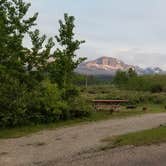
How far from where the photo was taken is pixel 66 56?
1050 inches

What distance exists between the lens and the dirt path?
44.2ft

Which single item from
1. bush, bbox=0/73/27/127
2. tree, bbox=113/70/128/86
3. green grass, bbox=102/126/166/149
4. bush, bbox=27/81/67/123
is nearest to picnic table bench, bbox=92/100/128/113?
bush, bbox=27/81/67/123

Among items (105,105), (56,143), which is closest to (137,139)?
(56,143)

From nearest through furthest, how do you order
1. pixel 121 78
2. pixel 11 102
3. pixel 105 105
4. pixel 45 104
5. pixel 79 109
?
pixel 11 102 → pixel 45 104 → pixel 79 109 → pixel 105 105 → pixel 121 78

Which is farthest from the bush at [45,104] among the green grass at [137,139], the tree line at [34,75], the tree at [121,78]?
the tree at [121,78]

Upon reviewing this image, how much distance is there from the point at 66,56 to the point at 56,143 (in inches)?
416

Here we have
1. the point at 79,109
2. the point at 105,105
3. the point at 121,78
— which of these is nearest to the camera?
the point at 79,109

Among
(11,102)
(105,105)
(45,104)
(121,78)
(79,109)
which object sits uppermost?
(121,78)

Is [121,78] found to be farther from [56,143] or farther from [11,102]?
[56,143]

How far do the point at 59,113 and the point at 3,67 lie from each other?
430 centimetres

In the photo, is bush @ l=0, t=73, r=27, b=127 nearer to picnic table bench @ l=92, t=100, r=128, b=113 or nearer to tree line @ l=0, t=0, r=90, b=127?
tree line @ l=0, t=0, r=90, b=127

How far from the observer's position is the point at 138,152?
47.5ft

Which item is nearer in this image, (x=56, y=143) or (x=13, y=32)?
(x=56, y=143)

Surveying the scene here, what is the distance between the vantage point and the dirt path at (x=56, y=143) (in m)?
13.5
